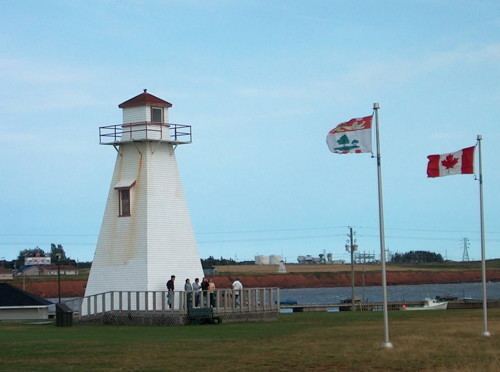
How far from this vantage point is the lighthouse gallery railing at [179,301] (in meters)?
47.2

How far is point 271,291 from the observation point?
50375mm

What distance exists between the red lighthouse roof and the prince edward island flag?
20.3 metres

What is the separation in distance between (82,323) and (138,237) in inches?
177

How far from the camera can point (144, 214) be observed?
50000 millimetres

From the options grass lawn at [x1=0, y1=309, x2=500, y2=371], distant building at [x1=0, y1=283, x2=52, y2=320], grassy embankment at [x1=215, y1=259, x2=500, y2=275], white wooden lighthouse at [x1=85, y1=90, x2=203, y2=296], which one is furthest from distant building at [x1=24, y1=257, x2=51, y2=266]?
grass lawn at [x1=0, y1=309, x2=500, y2=371]

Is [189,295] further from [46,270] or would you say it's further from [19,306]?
[46,270]

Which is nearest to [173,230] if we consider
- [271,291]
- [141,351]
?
[271,291]

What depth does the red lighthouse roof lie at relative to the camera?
51.1 meters

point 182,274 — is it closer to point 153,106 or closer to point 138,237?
point 138,237

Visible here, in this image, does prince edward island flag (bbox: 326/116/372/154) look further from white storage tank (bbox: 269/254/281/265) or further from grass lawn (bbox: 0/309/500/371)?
white storage tank (bbox: 269/254/281/265)

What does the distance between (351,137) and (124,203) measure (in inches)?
830

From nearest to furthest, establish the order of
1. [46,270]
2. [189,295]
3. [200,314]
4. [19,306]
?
[200,314]
[189,295]
[19,306]
[46,270]

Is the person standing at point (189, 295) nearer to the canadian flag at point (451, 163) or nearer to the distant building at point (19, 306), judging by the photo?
the distant building at point (19, 306)

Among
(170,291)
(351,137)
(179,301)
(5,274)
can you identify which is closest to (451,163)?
(351,137)
